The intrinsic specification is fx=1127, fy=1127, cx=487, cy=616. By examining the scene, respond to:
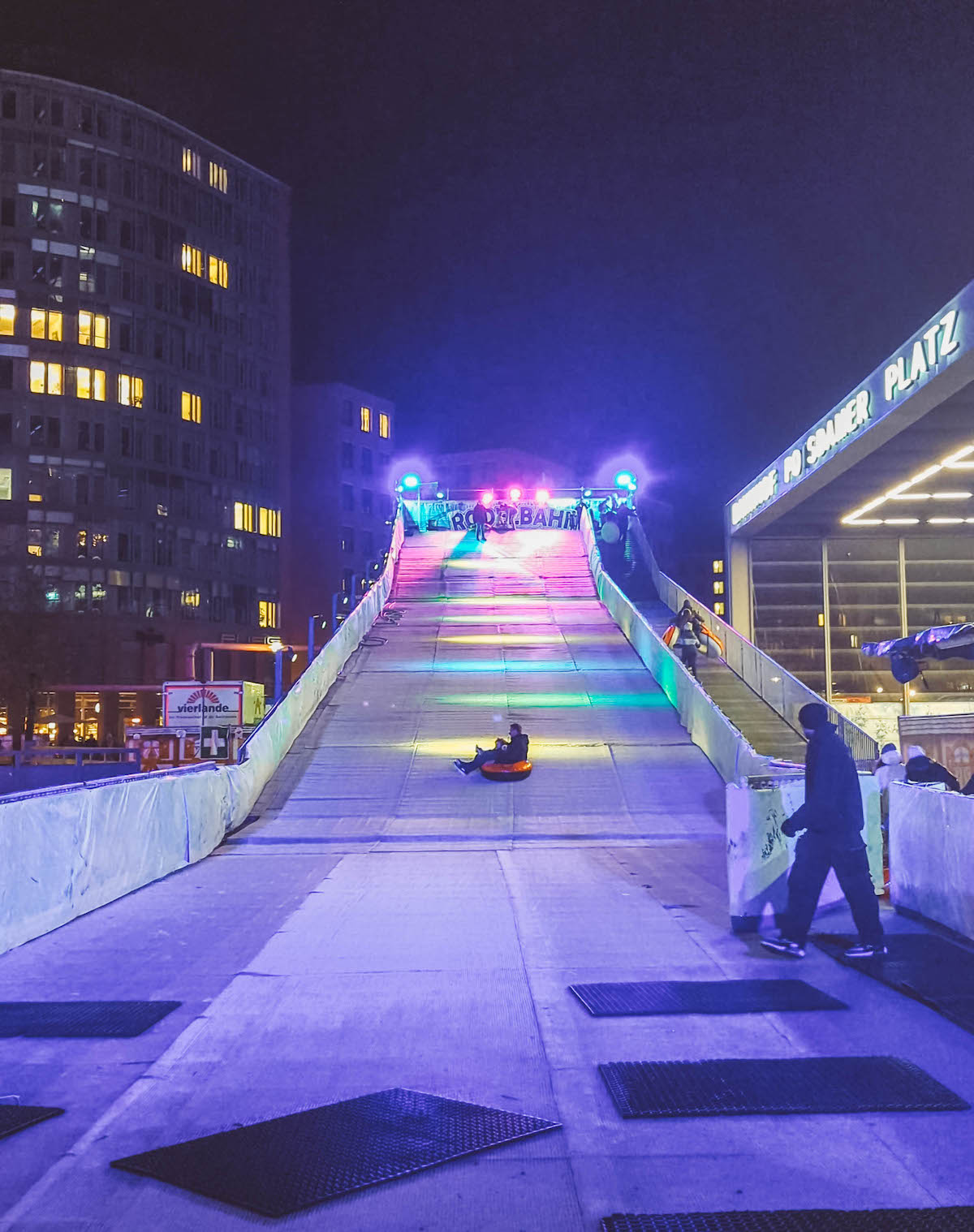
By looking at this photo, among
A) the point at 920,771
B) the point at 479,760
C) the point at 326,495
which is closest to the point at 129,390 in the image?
the point at 326,495

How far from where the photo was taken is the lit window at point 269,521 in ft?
253

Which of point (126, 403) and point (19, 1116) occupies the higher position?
point (126, 403)

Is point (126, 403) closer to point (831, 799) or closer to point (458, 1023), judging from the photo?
point (831, 799)

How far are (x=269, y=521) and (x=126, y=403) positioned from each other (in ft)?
43.9

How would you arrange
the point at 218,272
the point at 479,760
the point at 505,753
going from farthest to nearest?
the point at 218,272
the point at 479,760
the point at 505,753

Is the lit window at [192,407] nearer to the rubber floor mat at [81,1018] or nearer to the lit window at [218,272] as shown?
the lit window at [218,272]

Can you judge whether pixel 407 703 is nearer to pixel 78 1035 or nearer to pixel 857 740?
pixel 857 740

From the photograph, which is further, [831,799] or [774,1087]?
[831,799]

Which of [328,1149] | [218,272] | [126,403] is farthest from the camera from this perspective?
[218,272]

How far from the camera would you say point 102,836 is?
35.2 feet

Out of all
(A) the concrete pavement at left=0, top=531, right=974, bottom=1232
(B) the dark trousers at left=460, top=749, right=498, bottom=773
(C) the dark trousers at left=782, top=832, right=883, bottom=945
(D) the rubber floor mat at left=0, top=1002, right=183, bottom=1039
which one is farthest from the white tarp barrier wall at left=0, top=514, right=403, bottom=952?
(C) the dark trousers at left=782, top=832, right=883, bottom=945

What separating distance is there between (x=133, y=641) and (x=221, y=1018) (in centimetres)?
6187

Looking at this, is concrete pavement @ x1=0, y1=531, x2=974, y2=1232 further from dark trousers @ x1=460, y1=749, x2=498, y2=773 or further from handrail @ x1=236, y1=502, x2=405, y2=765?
dark trousers @ x1=460, y1=749, x2=498, y2=773

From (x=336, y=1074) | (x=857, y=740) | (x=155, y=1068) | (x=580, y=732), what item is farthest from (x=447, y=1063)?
(x=580, y=732)
